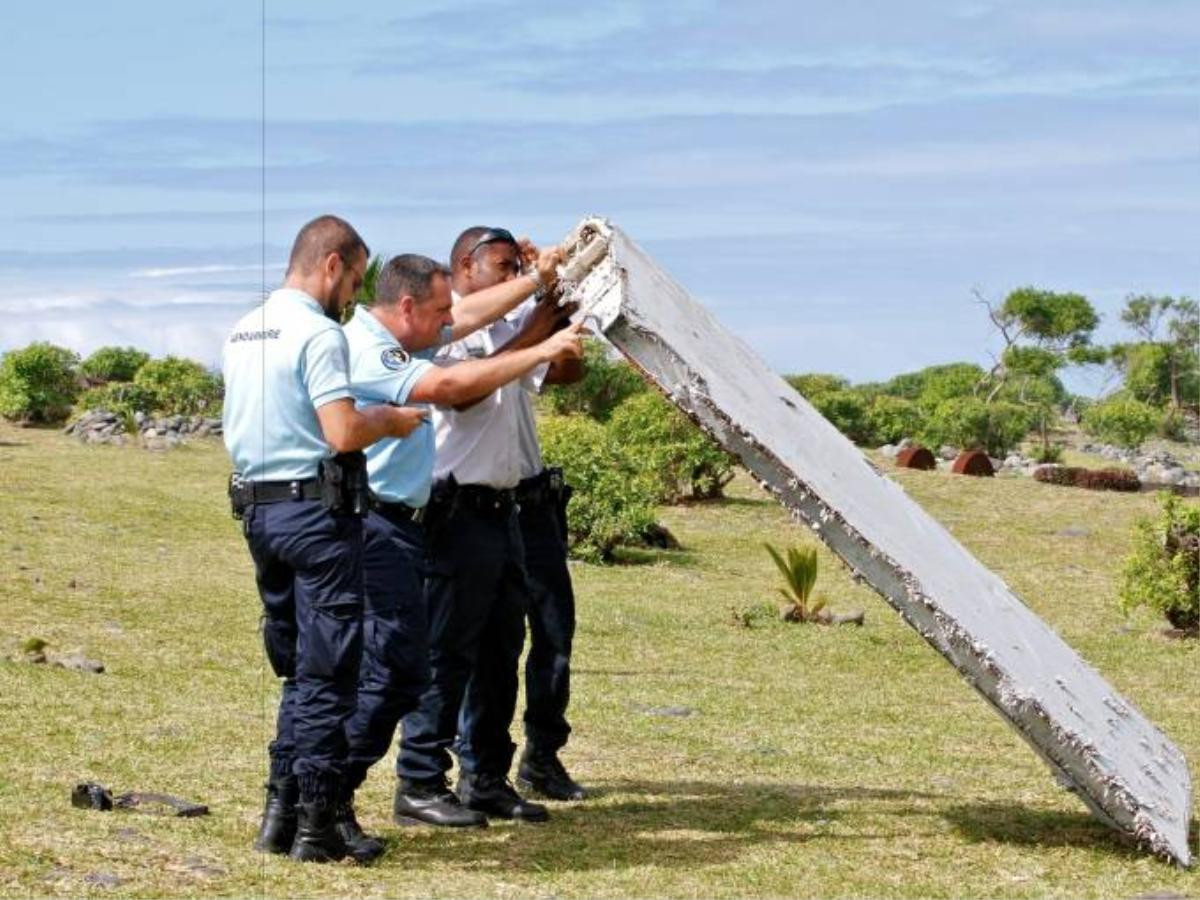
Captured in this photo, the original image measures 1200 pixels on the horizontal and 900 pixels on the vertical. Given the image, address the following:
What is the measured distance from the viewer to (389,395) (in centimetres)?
641

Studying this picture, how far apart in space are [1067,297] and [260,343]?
65.2 metres

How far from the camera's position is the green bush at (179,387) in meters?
38.2

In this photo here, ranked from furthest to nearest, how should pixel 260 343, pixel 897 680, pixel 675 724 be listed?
pixel 897 680
pixel 675 724
pixel 260 343

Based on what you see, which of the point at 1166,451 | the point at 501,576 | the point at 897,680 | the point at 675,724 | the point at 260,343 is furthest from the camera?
the point at 1166,451

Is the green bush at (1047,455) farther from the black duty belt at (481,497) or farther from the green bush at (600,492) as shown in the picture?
the black duty belt at (481,497)

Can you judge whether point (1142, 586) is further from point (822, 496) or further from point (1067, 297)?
point (1067, 297)

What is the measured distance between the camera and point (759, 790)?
8180mm

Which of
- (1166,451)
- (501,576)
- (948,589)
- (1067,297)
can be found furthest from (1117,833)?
(1067,297)

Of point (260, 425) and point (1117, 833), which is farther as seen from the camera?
point (1117, 833)

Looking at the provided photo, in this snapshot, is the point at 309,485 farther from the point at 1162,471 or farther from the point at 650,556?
the point at 1162,471

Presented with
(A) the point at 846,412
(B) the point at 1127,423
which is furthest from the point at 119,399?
(B) the point at 1127,423

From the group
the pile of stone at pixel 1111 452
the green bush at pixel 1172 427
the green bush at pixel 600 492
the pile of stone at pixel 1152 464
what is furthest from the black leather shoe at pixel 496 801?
the green bush at pixel 1172 427

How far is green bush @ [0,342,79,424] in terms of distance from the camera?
117 ft

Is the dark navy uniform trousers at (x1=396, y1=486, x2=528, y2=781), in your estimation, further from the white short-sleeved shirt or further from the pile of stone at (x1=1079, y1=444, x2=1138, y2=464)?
the pile of stone at (x1=1079, y1=444, x2=1138, y2=464)
